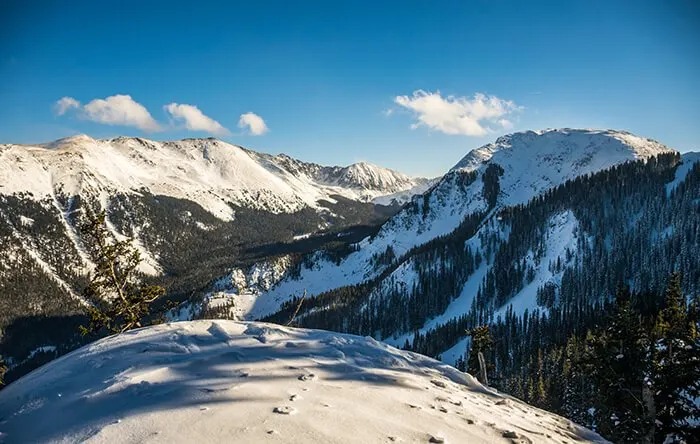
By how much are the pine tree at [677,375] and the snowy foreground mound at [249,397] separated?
1095 centimetres

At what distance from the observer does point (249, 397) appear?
891 centimetres

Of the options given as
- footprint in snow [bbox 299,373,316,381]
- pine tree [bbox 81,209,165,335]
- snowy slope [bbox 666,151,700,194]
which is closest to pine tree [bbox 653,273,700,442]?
footprint in snow [bbox 299,373,316,381]

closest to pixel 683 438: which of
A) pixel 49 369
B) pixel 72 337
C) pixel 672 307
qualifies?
pixel 672 307

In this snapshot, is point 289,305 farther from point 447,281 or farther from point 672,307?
point 672,307

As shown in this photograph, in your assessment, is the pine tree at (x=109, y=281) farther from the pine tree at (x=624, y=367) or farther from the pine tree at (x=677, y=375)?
the pine tree at (x=677, y=375)

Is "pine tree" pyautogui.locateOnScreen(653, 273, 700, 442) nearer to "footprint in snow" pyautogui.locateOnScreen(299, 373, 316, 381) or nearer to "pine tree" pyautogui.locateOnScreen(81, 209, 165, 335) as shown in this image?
"footprint in snow" pyautogui.locateOnScreen(299, 373, 316, 381)

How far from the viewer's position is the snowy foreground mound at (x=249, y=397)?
7.51m

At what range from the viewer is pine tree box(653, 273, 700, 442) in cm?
1922

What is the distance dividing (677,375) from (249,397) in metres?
21.7

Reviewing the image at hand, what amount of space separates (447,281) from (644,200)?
279 ft

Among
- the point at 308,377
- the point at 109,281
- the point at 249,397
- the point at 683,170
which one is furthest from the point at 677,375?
the point at 683,170

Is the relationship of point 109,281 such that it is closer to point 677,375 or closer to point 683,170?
point 677,375

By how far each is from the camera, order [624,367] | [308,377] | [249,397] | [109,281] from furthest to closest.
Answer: [109,281] → [624,367] → [308,377] → [249,397]

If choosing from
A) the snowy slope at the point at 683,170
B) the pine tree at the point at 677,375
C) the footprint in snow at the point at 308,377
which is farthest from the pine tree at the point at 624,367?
the snowy slope at the point at 683,170
